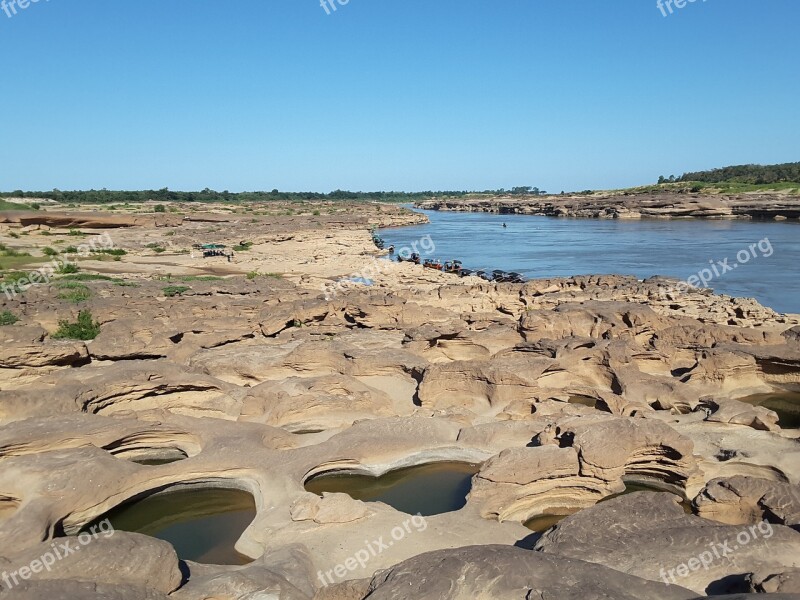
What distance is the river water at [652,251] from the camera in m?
36.3

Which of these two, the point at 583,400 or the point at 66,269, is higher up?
the point at 66,269

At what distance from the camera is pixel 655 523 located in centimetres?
790

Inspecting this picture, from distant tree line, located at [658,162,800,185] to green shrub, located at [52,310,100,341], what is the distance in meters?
106

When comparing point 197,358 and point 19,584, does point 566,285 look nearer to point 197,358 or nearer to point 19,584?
point 197,358

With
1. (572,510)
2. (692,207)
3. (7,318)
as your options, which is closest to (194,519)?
(572,510)

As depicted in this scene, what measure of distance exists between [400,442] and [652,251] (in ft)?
147

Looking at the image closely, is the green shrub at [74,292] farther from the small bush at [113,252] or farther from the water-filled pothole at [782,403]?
the water-filled pothole at [782,403]

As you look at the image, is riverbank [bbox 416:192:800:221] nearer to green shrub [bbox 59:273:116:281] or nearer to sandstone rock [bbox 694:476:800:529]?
sandstone rock [bbox 694:476:800:529]

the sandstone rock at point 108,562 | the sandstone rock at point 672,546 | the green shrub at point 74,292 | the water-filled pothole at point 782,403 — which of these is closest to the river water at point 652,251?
the water-filled pothole at point 782,403

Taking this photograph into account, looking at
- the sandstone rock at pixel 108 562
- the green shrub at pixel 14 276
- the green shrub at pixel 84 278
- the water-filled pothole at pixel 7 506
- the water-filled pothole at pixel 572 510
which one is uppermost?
the green shrub at pixel 14 276

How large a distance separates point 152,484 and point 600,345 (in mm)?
11827

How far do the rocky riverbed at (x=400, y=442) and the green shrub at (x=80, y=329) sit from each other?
0.38m

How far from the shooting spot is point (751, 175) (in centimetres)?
11431

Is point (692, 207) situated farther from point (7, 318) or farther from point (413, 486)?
point (7, 318)
